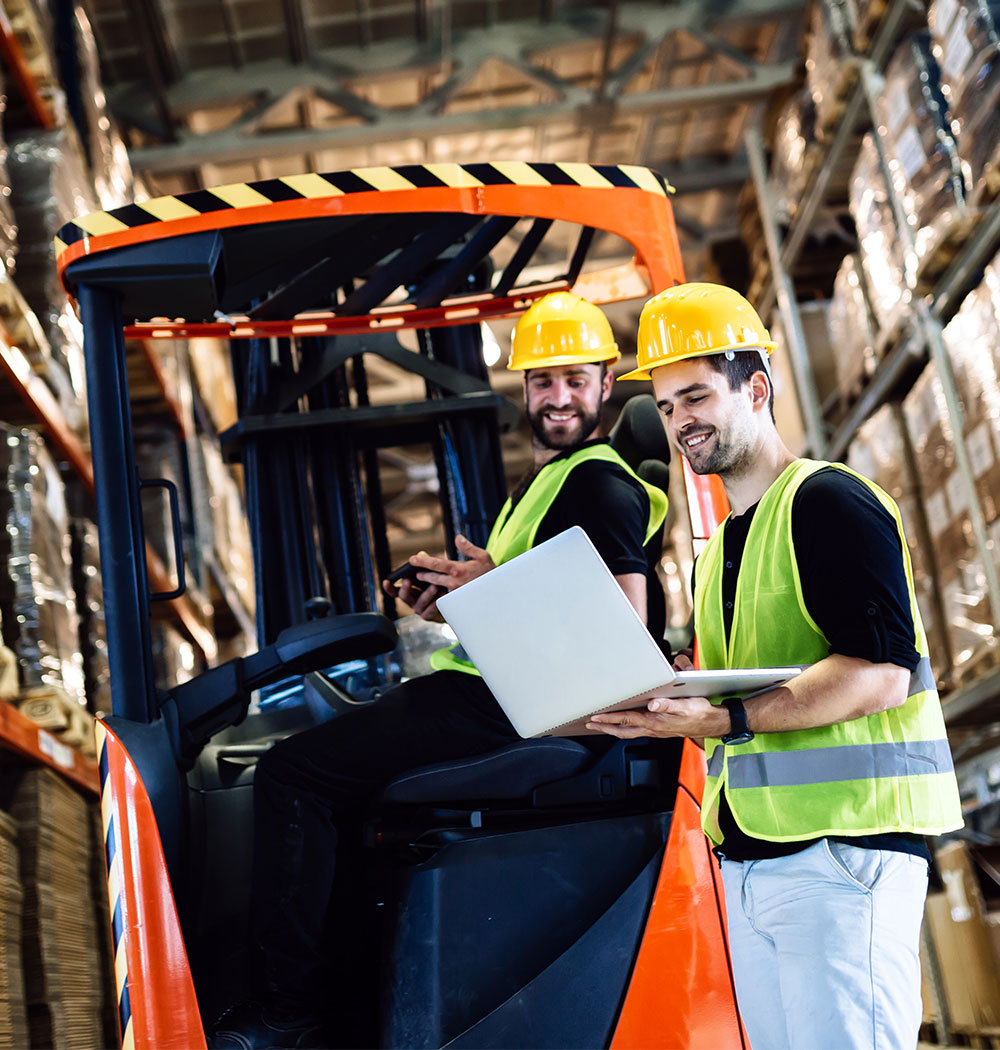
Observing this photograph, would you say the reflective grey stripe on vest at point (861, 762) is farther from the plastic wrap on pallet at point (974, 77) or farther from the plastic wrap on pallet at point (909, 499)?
the plastic wrap on pallet at point (909, 499)

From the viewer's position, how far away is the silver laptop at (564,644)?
5.60ft

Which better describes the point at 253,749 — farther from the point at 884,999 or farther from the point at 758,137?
the point at 758,137

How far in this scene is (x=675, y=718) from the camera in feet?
5.79

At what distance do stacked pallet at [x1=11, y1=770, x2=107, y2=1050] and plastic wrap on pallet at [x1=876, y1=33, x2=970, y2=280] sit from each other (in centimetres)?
398

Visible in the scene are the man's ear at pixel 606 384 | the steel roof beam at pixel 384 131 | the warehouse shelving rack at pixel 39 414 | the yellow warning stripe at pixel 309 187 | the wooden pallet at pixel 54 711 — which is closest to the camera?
the yellow warning stripe at pixel 309 187

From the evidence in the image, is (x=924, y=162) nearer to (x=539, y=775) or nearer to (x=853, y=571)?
(x=539, y=775)

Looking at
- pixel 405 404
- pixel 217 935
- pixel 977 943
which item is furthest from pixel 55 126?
pixel 977 943

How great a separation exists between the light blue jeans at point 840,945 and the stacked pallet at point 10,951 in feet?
5.38

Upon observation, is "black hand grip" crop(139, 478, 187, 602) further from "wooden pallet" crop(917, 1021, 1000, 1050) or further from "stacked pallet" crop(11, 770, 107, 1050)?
"wooden pallet" crop(917, 1021, 1000, 1050)

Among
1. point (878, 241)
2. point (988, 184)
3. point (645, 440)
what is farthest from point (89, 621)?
point (878, 241)

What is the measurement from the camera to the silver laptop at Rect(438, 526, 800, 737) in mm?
1707

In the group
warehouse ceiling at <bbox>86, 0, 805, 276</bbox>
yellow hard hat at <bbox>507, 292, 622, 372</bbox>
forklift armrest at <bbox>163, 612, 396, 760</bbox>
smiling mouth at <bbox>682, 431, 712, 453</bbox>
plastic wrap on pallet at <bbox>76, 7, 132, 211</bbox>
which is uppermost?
warehouse ceiling at <bbox>86, 0, 805, 276</bbox>

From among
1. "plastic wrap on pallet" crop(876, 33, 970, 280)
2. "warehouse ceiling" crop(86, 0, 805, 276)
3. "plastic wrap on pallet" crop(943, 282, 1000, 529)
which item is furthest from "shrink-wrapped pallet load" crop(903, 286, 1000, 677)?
"warehouse ceiling" crop(86, 0, 805, 276)

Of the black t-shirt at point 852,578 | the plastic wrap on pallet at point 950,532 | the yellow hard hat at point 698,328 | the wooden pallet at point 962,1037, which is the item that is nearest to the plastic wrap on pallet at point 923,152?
the plastic wrap on pallet at point 950,532
